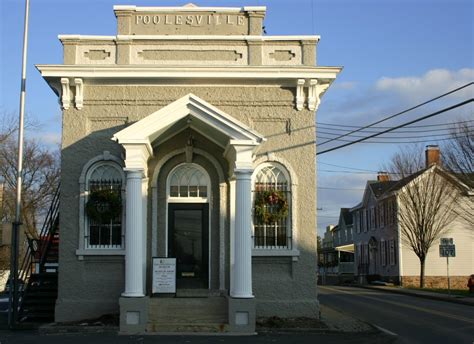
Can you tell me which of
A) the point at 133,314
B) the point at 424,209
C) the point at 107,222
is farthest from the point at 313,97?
the point at 424,209

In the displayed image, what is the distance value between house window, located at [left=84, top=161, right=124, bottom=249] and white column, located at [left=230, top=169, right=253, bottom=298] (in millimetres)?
3229

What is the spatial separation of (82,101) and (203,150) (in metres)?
3.27

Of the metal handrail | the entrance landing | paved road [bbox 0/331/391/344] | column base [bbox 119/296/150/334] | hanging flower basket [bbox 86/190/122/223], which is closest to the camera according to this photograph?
paved road [bbox 0/331/391/344]

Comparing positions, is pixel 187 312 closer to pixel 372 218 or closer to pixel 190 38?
pixel 190 38

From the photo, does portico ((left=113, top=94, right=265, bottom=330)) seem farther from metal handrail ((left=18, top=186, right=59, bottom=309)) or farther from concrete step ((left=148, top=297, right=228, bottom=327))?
metal handrail ((left=18, top=186, right=59, bottom=309))

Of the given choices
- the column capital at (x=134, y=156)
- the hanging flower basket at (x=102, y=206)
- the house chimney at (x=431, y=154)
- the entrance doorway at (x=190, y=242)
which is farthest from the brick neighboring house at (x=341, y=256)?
the column capital at (x=134, y=156)

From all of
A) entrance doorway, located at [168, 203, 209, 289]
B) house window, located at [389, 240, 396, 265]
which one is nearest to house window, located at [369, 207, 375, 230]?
house window, located at [389, 240, 396, 265]

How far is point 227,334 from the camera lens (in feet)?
47.8

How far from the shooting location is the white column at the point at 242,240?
Answer: 1493 cm

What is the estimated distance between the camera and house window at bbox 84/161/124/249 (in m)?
16.6

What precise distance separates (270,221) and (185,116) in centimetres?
350

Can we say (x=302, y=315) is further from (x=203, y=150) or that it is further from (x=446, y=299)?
(x=446, y=299)

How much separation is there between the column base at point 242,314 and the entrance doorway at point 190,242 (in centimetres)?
225

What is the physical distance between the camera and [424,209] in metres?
41.1
